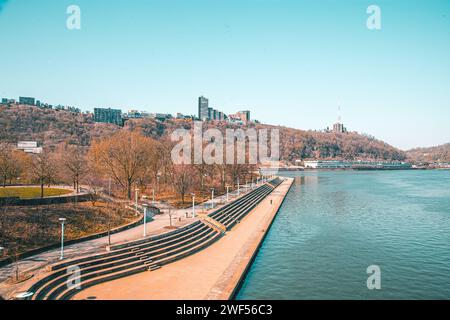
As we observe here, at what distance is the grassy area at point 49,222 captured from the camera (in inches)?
1001

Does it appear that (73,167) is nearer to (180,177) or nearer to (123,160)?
(123,160)

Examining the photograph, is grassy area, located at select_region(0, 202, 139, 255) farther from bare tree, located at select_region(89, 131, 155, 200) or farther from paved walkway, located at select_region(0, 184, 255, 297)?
bare tree, located at select_region(89, 131, 155, 200)

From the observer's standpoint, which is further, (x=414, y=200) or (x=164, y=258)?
(x=414, y=200)

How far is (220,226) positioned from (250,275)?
38.2 feet

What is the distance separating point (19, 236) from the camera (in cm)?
2577

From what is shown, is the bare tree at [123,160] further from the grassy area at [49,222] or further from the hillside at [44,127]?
the hillside at [44,127]

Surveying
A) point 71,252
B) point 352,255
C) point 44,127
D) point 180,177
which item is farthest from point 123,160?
point 44,127

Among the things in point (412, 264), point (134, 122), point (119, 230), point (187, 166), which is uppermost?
point (134, 122)

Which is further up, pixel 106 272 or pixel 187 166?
pixel 187 166

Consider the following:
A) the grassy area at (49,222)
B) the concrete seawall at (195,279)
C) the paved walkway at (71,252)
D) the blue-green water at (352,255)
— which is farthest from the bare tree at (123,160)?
the concrete seawall at (195,279)
